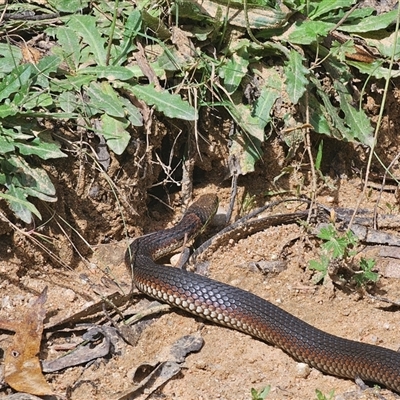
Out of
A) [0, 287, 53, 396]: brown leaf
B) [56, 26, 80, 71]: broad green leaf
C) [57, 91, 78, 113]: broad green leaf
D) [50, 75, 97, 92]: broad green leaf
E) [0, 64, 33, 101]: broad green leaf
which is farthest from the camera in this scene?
[56, 26, 80, 71]: broad green leaf

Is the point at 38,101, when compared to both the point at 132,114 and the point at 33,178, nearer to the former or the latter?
the point at 33,178

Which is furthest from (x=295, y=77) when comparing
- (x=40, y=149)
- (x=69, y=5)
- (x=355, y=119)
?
(x=40, y=149)

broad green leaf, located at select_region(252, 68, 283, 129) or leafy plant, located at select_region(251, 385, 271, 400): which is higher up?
broad green leaf, located at select_region(252, 68, 283, 129)

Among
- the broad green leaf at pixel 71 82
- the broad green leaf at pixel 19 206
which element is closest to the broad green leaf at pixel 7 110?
the broad green leaf at pixel 71 82

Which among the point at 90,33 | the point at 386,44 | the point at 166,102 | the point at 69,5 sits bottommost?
the point at 166,102

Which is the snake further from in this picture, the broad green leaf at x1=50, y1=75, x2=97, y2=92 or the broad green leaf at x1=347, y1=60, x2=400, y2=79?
the broad green leaf at x1=347, y1=60, x2=400, y2=79

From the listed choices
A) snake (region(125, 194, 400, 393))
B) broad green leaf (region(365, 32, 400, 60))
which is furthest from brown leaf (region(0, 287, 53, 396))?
broad green leaf (region(365, 32, 400, 60))

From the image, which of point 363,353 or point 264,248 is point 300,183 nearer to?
point 264,248
